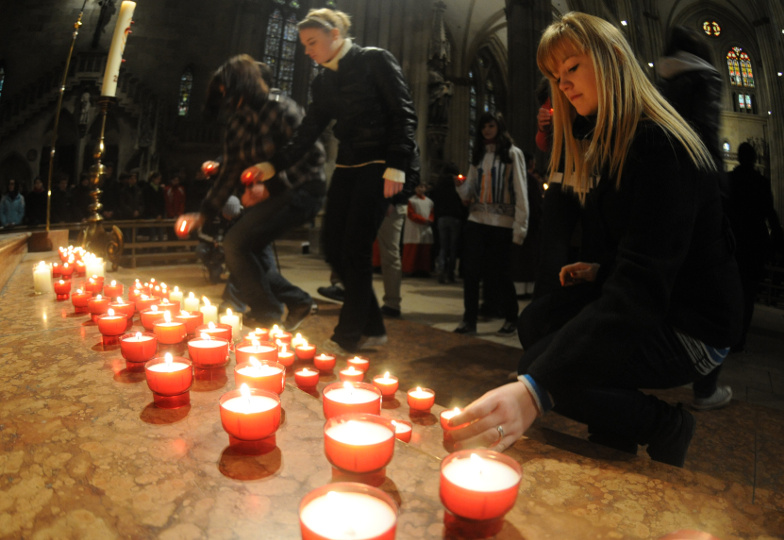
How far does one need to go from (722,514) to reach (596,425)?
39 cm

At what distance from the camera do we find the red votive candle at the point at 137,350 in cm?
133

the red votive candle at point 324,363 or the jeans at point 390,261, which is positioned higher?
the jeans at point 390,261

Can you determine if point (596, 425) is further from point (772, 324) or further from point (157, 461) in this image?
point (772, 324)

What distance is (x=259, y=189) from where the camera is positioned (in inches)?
108

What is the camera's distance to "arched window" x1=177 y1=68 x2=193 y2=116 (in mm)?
14719

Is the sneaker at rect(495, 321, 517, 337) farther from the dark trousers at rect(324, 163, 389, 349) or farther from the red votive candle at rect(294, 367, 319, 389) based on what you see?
the red votive candle at rect(294, 367, 319, 389)

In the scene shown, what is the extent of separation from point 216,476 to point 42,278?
2461 mm

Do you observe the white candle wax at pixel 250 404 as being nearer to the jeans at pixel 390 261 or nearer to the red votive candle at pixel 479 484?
the red votive candle at pixel 479 484

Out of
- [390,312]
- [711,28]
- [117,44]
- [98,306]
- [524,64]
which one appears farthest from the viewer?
[711,28]

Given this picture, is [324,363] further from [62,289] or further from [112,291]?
[62,289]

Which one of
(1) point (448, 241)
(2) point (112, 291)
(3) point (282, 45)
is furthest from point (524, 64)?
(3) point (282, 45)

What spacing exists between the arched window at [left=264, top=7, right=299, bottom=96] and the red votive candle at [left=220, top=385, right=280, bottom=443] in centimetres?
1914

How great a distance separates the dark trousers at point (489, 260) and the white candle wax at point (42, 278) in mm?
2533

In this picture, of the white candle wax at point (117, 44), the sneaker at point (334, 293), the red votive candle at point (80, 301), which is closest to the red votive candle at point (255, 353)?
the red votive candle at point (80, 301)
